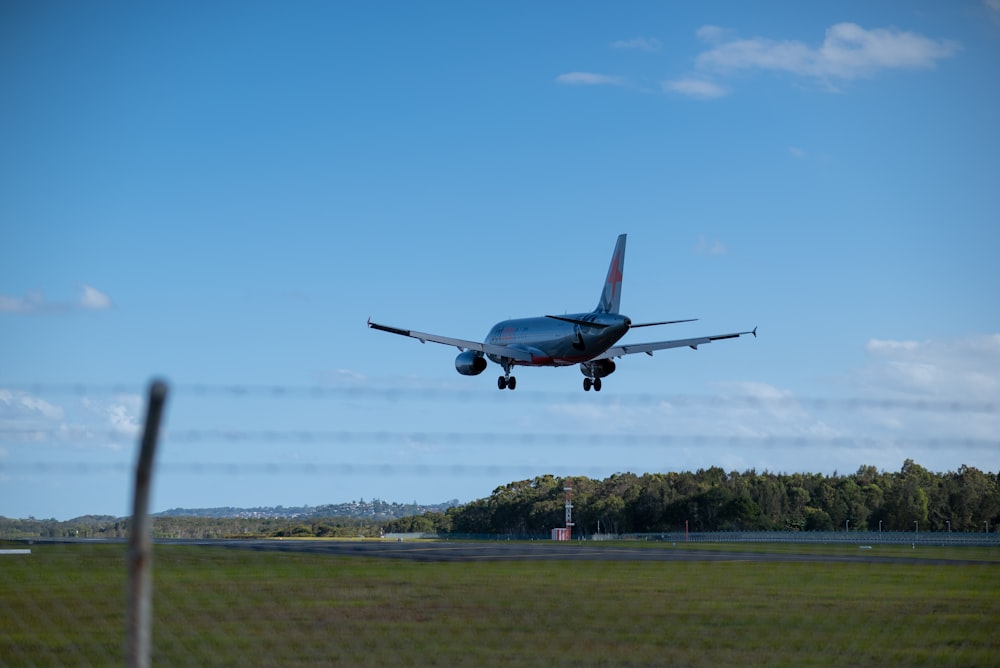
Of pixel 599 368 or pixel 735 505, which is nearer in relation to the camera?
pixel 599 368

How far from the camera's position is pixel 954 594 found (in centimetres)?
2045

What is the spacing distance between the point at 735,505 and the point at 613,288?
2355 inches

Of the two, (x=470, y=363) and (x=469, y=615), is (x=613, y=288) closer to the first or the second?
(x=470, y=363)

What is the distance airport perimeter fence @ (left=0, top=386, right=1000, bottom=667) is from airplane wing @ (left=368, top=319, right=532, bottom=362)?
2875 centimetres

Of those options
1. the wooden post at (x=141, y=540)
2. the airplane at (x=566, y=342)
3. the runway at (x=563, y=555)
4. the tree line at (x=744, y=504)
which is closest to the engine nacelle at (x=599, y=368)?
the airplane at (x=566, y=342)

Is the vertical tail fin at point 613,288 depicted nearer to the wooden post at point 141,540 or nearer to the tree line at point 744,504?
the tree line at point 744,504

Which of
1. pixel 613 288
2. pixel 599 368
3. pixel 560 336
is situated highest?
pixel 613 288

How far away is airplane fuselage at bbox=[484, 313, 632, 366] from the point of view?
161 ft

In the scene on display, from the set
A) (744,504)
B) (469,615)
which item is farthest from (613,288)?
(744,504)

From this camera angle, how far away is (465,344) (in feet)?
184

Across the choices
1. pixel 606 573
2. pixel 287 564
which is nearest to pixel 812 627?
pixel 606 573

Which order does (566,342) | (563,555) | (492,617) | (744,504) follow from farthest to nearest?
(744,504) < (566,342) < (563,555) < (492,617)

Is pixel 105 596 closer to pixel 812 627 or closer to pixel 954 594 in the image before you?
pixel 812 627

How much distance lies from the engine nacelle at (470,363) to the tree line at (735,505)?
29865mm
